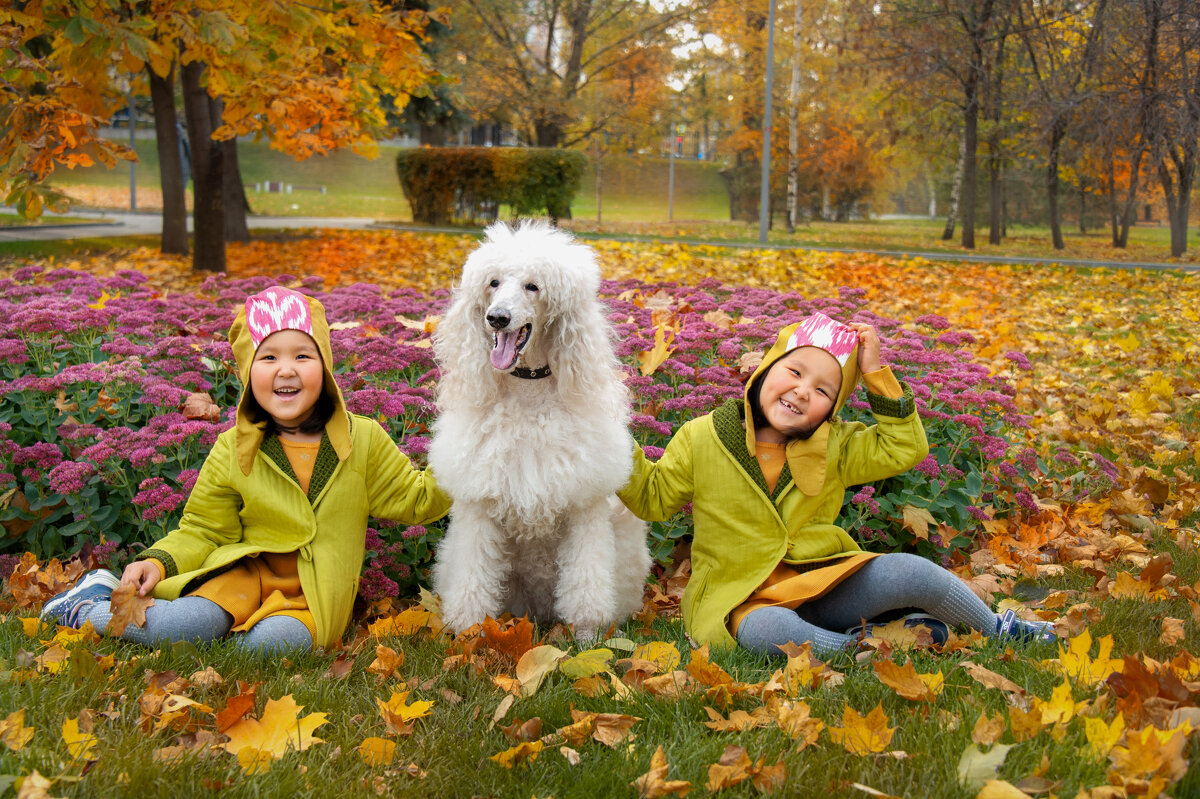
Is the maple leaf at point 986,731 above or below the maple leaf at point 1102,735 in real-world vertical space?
below

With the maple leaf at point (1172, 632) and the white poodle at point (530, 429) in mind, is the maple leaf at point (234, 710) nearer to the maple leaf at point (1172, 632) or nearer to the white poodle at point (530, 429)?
the white poodle at point (530, 429)

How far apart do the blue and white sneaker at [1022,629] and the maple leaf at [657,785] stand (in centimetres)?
139

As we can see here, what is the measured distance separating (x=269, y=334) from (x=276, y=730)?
4.22 ft

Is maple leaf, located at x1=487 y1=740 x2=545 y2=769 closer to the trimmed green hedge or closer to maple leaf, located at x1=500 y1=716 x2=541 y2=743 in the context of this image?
maple leaf, located at x1=500 y1=716 x2=541 y2=743

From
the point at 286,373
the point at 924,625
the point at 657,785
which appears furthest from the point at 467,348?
the point at 924,625

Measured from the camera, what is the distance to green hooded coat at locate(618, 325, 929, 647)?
301 centimetres

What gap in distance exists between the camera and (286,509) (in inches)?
119

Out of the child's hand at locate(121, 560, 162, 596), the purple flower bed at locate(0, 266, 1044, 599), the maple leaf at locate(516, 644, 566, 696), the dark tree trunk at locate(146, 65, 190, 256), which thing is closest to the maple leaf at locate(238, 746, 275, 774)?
the maple leaf at locate(516, 644, 566, 696)

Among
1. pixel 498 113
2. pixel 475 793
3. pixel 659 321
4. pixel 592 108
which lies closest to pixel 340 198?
pixel 498 113

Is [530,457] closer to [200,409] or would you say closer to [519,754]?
[519,754]

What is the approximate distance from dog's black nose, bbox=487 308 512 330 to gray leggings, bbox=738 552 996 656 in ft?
4.07

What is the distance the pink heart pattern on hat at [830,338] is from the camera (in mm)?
2949

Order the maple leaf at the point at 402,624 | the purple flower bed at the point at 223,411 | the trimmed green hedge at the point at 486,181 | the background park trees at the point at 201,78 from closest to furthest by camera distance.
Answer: the maple leaf at the point at 402,624 → the purple flower bed at the point at 223,411 → the background park trees at the point at 201,78 → the trimmed green hedge at the point at 486,181

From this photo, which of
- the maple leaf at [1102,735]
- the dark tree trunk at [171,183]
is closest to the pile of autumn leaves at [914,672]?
the maple leaf at [1102,735]
